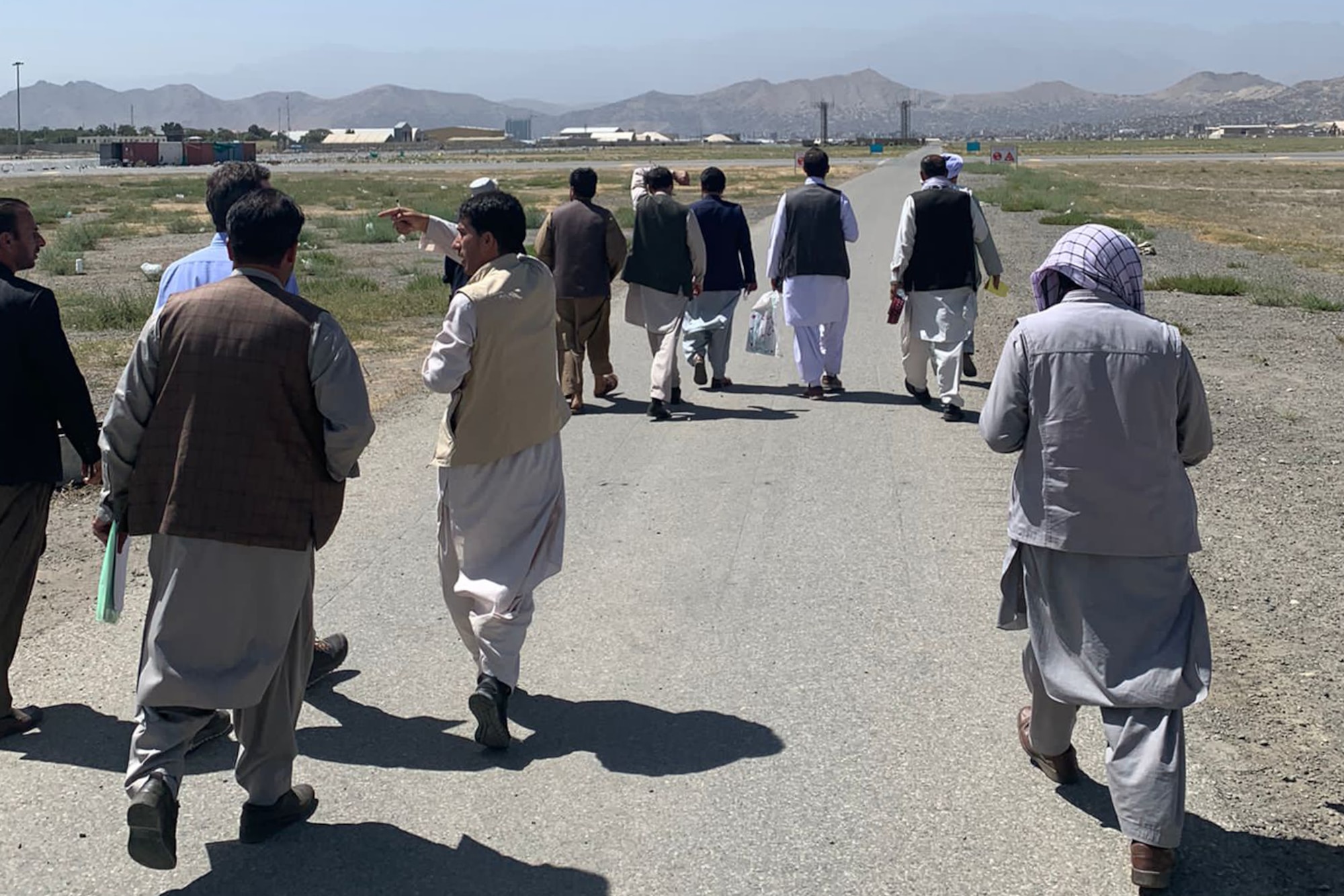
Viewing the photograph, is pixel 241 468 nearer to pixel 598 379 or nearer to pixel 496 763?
pixel 496 763

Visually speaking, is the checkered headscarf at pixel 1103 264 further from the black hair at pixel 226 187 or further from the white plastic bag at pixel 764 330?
the white plastic bag at pixel 764 330

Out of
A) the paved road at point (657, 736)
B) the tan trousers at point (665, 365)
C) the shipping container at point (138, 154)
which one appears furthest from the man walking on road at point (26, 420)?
the shipping container at point (138, 154)

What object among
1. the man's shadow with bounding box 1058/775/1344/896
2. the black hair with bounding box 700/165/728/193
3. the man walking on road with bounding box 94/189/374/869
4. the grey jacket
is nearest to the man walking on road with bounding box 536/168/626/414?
the black hair with bounding box 700/165/728/193

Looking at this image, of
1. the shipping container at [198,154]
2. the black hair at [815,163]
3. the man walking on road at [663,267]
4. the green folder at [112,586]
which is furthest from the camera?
the shipping container at [198,154]

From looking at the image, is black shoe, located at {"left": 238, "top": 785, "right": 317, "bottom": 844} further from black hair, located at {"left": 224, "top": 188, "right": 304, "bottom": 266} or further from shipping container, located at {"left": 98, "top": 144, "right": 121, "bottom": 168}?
shipping container, located at {"left": 98, "top": 144, "right": 121, "bottom": 168}

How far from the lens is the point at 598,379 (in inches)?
456

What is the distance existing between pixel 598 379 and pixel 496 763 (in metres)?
6.97

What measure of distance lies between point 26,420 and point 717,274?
23.8ft

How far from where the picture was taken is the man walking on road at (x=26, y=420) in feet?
16.2

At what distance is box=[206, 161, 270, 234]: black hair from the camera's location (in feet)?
16.0

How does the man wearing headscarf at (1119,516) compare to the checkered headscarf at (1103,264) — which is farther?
the checkered headscarf at (1103,264)

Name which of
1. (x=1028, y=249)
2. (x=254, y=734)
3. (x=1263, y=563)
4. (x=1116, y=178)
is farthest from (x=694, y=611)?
(x=1116, y=178)

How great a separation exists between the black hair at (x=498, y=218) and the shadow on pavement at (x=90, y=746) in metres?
2.06

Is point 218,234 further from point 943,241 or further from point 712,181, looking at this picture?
point 712,181
